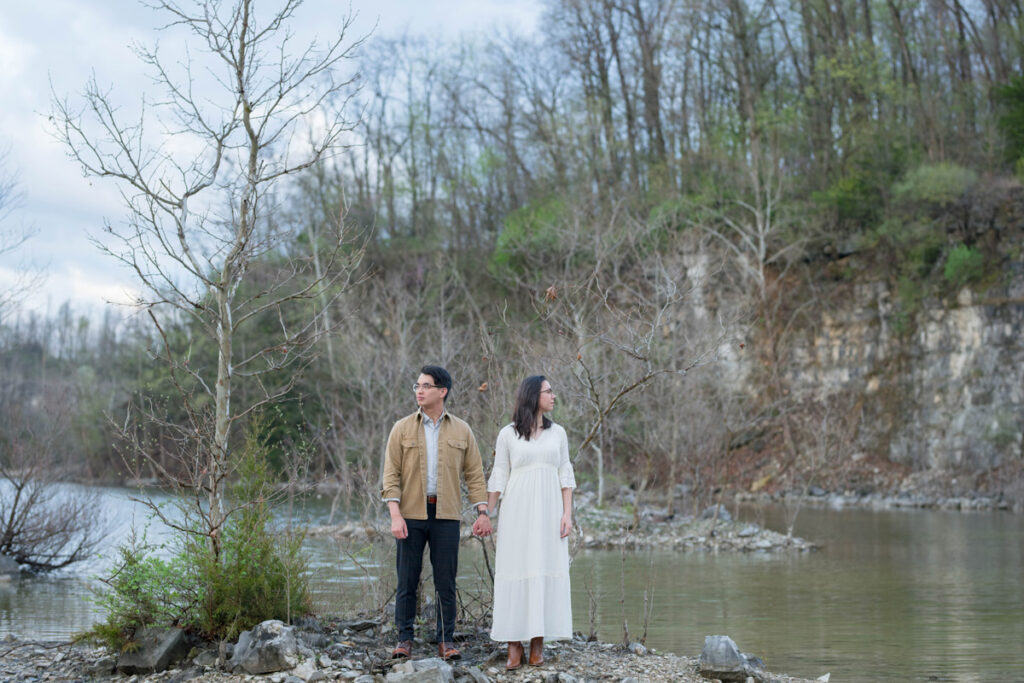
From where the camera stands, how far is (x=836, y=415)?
31.3 meters

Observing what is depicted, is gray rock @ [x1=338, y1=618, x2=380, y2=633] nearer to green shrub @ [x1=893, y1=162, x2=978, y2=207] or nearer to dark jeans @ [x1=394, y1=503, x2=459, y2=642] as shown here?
dark jeans @ [x1=394, y1=503, x2=459, y2=642]

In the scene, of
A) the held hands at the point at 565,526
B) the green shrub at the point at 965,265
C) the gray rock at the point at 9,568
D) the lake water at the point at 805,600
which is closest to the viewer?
the held hands at the point at 565,526

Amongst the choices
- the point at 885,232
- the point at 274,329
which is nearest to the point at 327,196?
the point at 274,329

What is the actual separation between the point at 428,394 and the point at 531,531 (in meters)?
1.05

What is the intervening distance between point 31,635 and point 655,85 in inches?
1296

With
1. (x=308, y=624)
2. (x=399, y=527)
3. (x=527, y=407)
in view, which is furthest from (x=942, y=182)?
(x=399, y=527)

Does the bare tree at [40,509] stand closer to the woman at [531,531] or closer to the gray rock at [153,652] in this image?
the gray rock at [153,652]

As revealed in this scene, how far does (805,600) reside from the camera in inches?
453

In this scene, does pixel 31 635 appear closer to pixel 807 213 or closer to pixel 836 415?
pixel 836 415

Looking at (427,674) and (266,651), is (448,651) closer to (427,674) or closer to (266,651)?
(427,674)

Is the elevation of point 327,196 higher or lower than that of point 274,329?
higher

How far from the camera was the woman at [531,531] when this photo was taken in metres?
6.01

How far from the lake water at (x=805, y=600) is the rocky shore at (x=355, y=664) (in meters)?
0.81

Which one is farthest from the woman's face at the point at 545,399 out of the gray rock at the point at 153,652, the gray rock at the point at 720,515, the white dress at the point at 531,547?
the gray rock at the point at 720,515
